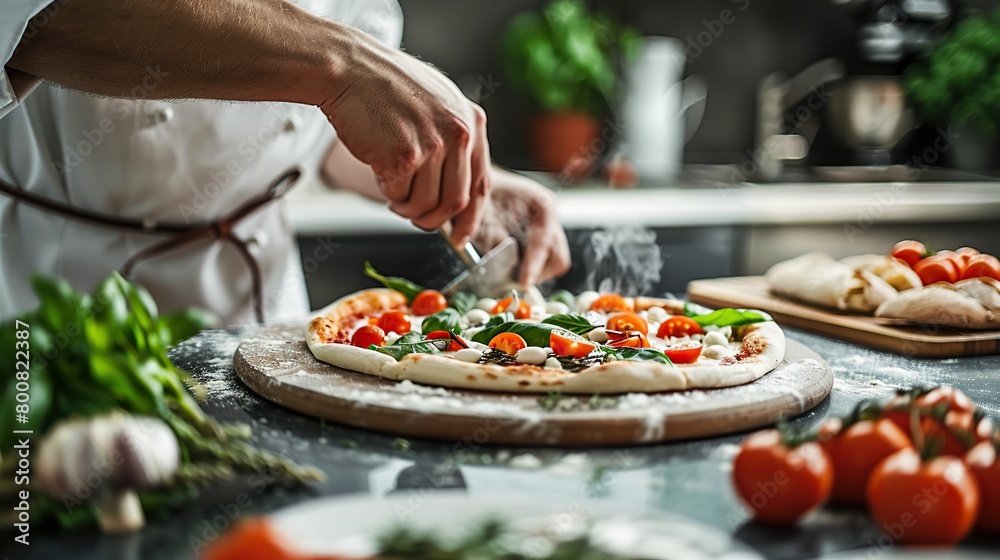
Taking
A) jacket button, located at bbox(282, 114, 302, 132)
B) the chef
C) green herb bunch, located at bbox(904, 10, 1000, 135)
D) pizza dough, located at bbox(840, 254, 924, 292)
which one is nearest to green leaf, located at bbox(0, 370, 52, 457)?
the chef

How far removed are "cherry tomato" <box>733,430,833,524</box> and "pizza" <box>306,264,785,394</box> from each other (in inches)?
10.6

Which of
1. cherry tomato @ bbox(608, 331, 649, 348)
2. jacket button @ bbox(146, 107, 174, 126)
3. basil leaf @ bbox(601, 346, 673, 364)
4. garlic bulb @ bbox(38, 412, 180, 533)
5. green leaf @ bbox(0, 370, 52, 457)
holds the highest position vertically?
jacket button @ bbox(146, 107, 174, 126)

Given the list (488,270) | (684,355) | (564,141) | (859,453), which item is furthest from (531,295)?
(564,141)

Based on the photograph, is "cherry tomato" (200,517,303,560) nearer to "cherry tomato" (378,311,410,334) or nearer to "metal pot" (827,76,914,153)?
"cherry tomato" (378,311,410,334)

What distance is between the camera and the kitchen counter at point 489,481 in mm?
633

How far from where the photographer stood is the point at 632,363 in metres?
0.95

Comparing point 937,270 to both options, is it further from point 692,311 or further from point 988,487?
point 988,487

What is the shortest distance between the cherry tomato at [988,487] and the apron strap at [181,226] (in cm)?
121

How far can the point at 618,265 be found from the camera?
1.68 metres

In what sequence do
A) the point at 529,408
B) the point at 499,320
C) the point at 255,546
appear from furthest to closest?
1. the point at 499,320
2. the point at 529,408
3. the point at 255,546

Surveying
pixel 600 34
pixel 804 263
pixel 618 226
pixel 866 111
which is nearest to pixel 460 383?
pixel 804 263

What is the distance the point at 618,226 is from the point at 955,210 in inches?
42.9

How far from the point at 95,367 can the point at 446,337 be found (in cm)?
54

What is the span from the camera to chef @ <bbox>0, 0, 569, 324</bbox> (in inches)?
39.3
